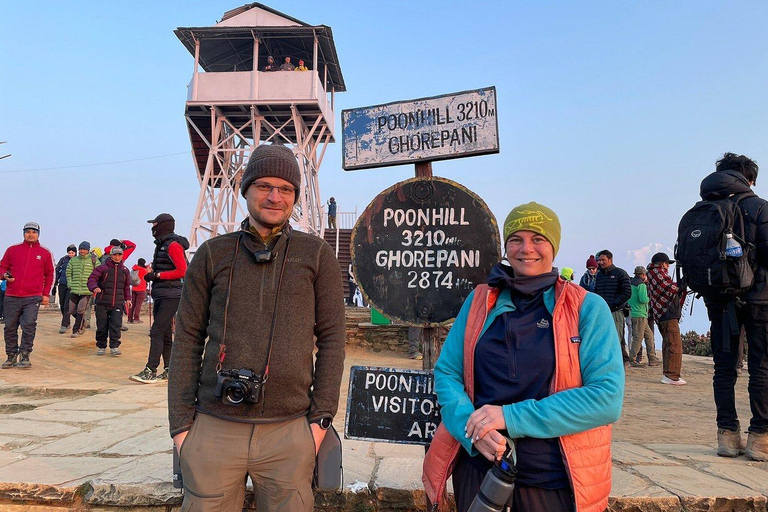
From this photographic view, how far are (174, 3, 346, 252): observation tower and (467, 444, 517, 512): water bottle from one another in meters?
16.9

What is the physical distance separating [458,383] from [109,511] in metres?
2.07

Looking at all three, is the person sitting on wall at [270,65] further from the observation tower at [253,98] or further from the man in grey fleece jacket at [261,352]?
the man in grey fleece jacket at [261,352]

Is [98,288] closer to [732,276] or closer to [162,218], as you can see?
[162,218]

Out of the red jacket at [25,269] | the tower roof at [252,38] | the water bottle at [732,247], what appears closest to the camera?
the water bottle at [732,247]

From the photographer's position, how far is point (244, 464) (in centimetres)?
209

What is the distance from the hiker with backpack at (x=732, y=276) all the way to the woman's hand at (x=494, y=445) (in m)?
2.57

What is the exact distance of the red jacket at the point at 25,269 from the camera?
7844mm

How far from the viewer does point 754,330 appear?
3543 mm

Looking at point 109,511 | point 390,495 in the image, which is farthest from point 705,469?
point 109,511

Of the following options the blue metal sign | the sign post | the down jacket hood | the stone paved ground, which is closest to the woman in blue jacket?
the sign post

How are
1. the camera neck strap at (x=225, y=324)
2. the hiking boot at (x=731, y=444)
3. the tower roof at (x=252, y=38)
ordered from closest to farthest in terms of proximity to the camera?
1. the camera neck strap at (x=225, y=324)
2. the hiking boot at (x=731, y=444)
3. the tower roof at (x=252, y=38)

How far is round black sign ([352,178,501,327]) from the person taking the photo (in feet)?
8.84

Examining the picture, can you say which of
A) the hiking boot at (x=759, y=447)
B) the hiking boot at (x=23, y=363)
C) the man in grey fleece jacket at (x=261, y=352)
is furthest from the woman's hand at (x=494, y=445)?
the hiking boot at (x=23, y=363)

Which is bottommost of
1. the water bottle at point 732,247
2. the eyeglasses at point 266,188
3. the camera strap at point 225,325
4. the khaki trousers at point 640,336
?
the khaki trousers at point 640,336
